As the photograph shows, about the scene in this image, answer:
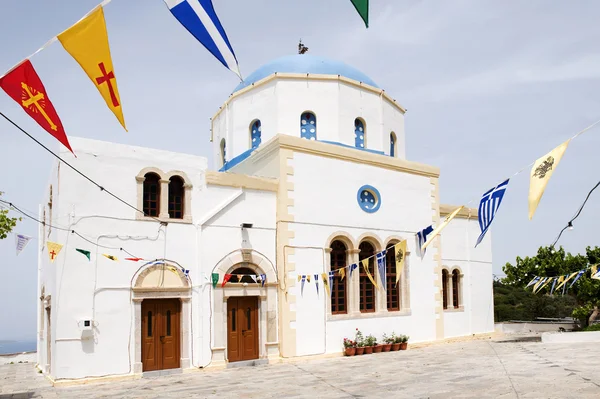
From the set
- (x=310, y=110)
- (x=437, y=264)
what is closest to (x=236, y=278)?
(x=310, y=110)

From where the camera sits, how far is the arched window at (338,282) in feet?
52.0

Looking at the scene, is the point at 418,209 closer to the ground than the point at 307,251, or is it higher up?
higher up

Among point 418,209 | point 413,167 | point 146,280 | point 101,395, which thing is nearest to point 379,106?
point 413,167

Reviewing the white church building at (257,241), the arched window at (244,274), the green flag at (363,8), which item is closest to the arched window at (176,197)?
the white church building at (257,241)

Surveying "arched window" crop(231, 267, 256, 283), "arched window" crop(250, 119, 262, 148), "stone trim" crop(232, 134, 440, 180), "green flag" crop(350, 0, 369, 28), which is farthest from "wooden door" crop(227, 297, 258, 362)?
"green flag" crop(350, 0, 369, 28)

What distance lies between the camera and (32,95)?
7098 mm

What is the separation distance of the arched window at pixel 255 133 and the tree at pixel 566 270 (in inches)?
411

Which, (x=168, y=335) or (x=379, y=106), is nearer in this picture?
(x=168, y=335)

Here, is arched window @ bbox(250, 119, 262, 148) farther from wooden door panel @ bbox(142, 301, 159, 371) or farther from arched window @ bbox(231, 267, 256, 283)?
wooden door panel @ bbox(142, 301, 159, 371)

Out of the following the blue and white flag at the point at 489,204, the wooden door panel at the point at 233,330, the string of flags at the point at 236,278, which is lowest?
the wooden door panel at the point at 233,330

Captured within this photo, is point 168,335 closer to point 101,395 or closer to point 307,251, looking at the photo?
point 101,395

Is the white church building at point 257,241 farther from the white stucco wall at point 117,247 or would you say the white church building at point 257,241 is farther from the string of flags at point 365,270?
the string of flags at point 365,270

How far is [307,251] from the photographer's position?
15.3 metres

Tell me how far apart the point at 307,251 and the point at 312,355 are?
9.14 feet
